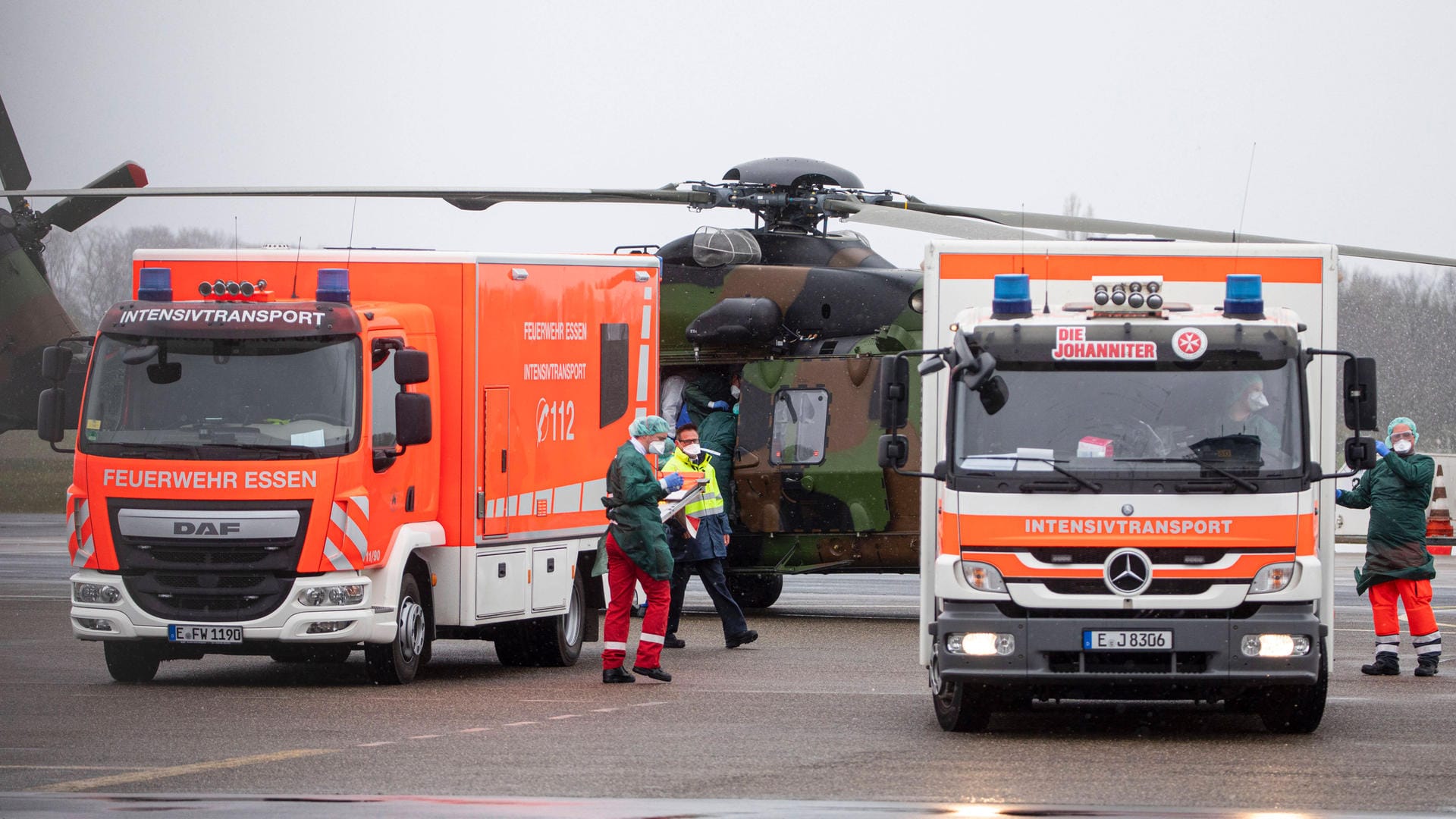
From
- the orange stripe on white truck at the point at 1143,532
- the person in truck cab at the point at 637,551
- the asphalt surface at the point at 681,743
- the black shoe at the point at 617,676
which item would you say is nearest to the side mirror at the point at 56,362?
the asphalt surface at the point at 681,743

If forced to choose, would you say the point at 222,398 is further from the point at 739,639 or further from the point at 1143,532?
the point at 1143,532

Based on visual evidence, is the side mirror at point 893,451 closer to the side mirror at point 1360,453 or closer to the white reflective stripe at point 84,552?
the side mirror at point 1360,453

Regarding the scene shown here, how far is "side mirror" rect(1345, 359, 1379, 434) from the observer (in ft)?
36.8

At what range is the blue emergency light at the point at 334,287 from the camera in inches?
555

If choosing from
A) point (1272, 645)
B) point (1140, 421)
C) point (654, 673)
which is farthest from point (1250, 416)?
point (654, 673)

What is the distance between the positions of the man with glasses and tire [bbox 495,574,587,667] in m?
1.08

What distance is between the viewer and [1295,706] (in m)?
11.4

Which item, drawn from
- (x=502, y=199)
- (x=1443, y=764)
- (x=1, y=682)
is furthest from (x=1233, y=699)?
(x=502, y=199)

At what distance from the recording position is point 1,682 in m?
14.0

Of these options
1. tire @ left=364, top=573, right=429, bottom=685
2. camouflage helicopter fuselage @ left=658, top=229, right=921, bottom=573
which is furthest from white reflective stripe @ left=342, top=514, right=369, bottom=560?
camouflage helicopter fuselage @ left=658, top=229, right=921, bottom=573

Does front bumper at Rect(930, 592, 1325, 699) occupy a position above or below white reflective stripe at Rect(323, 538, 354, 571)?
below

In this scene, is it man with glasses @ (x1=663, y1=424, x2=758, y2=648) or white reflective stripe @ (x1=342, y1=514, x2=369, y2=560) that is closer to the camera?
white reflective stripe @ (x1=342, y1=514, x2=369, y2=560)

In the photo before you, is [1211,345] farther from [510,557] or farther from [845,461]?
[845,461]

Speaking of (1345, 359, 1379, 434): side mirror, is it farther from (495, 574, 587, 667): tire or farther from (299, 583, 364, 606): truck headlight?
(495, 574, 587, 667): tire
